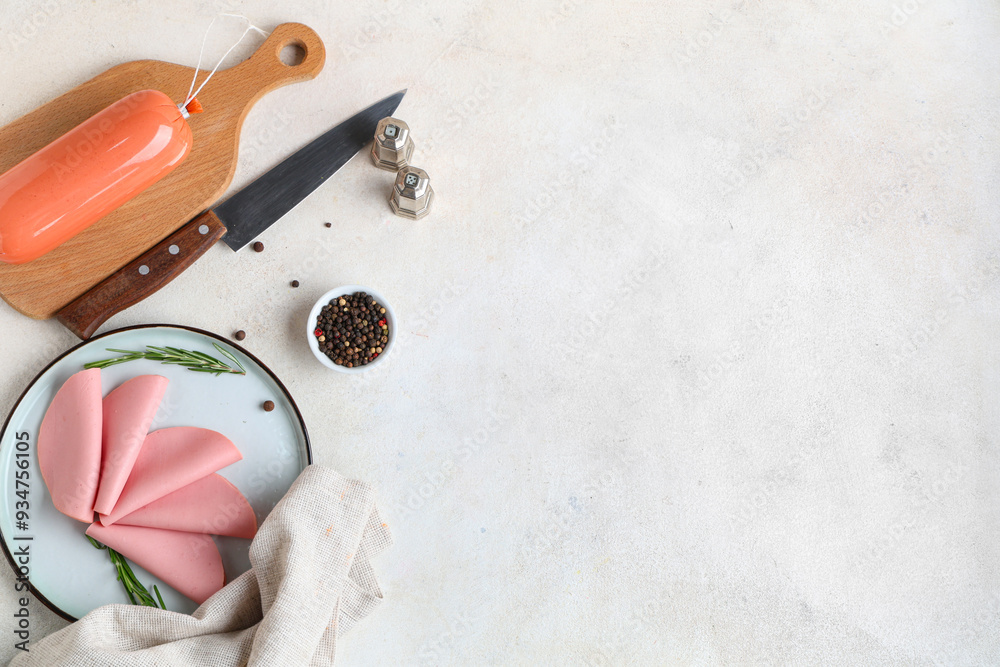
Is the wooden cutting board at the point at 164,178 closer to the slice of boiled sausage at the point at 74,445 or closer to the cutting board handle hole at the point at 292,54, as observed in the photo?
the cutting board handle hole at the point at 292,54

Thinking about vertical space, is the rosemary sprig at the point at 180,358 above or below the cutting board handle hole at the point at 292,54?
below

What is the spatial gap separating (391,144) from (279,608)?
3.17ft

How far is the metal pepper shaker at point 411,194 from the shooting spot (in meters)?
1.35

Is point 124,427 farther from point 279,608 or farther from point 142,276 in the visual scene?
point 279,608

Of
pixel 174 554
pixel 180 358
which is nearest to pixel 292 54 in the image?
pixel 180 358

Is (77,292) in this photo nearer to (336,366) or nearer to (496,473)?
(336,366)

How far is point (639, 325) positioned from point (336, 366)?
71 cm

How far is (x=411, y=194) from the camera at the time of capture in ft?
4.44

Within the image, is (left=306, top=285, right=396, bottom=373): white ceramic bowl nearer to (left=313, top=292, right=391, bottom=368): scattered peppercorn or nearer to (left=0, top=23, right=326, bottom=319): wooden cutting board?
A: (left=313, top=292, right=391, bottom=368): scattered peppercorn

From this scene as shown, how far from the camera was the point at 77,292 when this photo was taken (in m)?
1.32

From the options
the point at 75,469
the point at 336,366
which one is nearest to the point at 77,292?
the point at 75,469

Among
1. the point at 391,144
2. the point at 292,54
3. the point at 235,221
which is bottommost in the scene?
the point at 235,221

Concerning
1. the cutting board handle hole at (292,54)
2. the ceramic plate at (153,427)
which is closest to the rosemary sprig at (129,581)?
the ceramic plate at (153,427)

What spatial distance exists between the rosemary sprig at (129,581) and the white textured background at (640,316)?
41 centimetres
